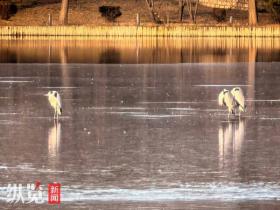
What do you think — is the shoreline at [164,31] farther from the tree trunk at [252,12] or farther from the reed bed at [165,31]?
the tree trunk at [252,12]

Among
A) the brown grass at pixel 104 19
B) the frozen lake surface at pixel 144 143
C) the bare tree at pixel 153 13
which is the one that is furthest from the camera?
the brown grass at pixel 104 19

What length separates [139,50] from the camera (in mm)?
48969

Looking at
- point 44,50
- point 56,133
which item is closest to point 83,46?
point 44,50

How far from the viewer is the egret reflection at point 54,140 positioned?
56.3 ft

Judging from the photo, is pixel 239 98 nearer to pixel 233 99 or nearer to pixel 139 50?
pixel 233 99

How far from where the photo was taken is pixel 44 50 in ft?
160

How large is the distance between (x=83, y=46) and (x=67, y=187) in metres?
39.1

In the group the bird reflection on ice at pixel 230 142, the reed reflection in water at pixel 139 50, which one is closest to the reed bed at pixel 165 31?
the reed reflection in water at pixel 139 50

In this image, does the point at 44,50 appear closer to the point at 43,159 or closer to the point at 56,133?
the point at 56,133

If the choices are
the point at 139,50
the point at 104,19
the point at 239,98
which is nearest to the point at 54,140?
the point at 239,98

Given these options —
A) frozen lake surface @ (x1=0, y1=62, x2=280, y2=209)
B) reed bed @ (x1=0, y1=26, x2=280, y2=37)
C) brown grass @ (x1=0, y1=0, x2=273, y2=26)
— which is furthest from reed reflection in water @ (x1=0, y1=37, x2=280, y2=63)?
frozen lake surface @ (x1=0, y1=62, x2=280, y2=209)

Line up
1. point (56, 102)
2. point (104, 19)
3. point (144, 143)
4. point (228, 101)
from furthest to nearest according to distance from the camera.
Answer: point (104, 19) → point (228, 101) → point (56, 102) → point (144, 143)

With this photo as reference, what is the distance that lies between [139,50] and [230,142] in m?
30.8

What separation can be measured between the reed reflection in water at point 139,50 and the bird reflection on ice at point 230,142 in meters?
21.0
